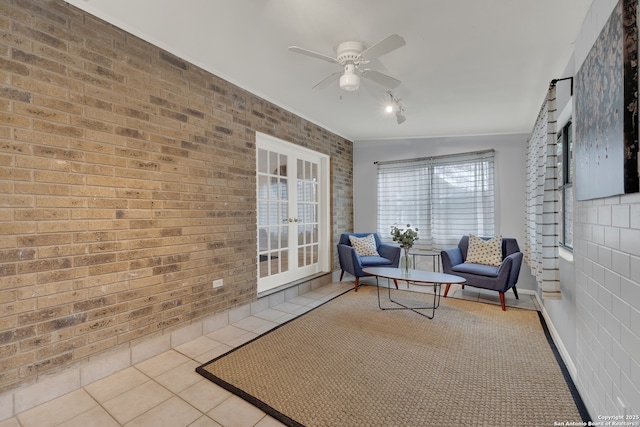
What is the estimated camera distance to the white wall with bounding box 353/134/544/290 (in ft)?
14.4

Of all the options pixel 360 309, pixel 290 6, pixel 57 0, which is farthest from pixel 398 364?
pixel 57 0

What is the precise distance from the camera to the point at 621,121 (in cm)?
115

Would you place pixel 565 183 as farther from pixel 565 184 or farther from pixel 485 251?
pixel 485 251

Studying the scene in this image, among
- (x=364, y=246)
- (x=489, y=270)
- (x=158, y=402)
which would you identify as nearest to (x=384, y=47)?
(x=158, y=402)

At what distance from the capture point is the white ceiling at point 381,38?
1.87m

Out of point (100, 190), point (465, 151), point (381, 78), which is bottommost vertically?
point (100, 190)

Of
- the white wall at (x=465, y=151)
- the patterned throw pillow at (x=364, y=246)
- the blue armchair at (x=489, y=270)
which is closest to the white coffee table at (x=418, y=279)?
the blue armchair at (x=489, y=270)

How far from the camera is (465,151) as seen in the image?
4.71m

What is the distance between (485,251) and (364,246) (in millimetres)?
1761

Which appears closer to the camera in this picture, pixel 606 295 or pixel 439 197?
pixel 606 295

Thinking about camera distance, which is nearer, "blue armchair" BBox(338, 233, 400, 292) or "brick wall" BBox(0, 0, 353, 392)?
"brick wall" BBox(0, 0, 353, 392)

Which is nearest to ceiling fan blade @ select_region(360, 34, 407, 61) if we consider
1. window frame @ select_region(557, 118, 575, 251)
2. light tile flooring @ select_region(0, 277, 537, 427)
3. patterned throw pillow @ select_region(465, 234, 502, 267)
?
window frame @ select_region(557, 118, 575, 251)

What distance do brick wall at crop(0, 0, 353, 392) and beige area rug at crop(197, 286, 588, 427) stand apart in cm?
86

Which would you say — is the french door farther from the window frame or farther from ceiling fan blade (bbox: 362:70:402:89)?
the window frame
